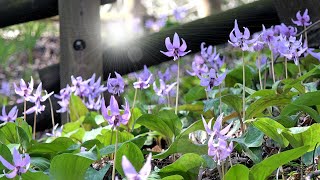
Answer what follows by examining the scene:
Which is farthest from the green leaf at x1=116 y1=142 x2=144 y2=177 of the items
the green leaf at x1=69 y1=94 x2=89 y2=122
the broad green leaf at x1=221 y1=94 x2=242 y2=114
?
the green leaf at x1=69 y1=94 x2=89 y2=122

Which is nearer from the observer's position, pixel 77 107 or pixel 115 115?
pixel 115 115

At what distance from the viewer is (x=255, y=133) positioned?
5.56ft

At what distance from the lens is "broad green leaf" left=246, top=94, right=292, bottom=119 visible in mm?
1956

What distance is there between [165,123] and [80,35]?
1.65 m

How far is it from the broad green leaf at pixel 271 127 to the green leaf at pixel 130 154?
0.30 m

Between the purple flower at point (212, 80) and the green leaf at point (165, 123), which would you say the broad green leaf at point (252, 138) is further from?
the green leaf at point (165, 123)

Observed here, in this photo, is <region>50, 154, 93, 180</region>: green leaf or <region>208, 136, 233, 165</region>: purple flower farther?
<region>50, 154, 93, 180</region>: green leaf

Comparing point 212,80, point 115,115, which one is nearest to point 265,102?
point 212,80

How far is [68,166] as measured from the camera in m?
1.50

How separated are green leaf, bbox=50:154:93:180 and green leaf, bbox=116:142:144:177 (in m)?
0.11

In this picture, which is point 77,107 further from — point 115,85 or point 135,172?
point 135,172

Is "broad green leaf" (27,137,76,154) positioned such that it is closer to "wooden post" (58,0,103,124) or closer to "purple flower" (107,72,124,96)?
"purple flower" (107,72,124,96)

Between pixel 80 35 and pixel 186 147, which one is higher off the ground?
pixel 80 35

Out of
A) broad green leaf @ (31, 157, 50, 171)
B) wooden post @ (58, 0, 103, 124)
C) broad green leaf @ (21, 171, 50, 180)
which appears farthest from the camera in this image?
wooden post @ (58, 0, 103, 124)
